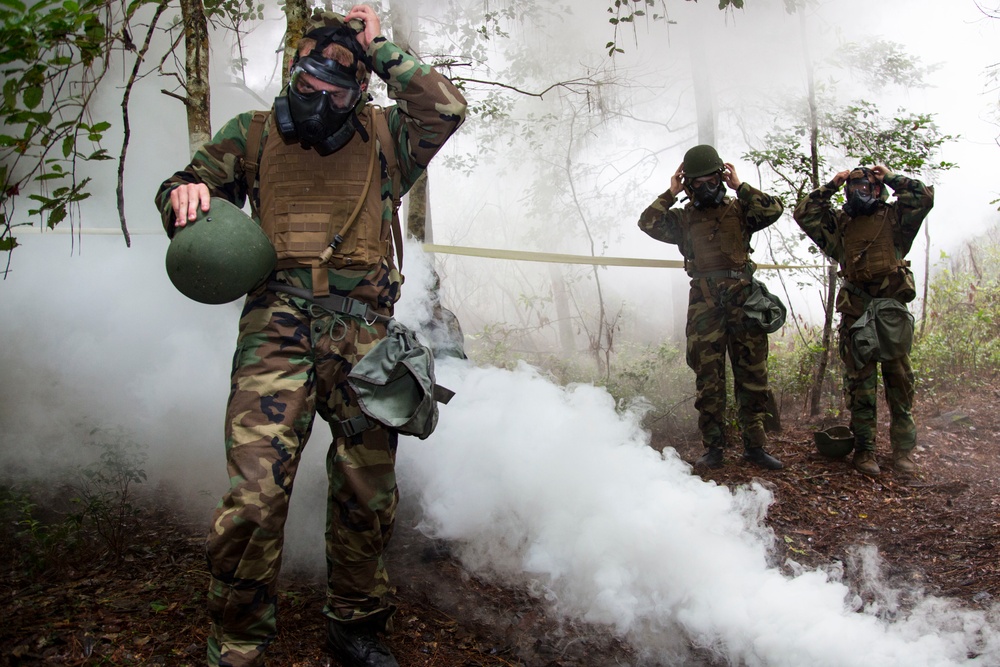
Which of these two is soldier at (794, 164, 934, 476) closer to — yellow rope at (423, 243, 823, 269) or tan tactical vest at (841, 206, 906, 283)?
tan tactical vest at (841, 206, 906, 283)

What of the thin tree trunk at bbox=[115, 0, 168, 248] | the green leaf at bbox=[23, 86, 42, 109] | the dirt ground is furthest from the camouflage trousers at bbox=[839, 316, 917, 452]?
the green leaf at bbox=[23, 86, 42, 109]

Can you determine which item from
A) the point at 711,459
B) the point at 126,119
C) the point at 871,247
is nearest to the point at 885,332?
the point at 871,247

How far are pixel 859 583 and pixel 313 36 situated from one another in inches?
126

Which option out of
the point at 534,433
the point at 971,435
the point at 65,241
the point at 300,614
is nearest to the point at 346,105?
the point at 534,433

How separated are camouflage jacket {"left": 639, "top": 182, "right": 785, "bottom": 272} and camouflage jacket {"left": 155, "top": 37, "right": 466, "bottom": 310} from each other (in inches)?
108

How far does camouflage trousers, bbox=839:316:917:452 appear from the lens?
5.20 metres

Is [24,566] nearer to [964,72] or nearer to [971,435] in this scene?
[971,435]

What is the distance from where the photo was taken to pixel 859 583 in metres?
3.23

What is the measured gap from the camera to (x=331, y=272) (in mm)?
2602

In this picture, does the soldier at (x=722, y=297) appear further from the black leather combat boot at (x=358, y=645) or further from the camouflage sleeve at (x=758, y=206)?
the black leather combat boot at (x=358, y=645)

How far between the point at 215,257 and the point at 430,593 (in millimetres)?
1675

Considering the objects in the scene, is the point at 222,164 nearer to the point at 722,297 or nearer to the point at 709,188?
the point at 709,188

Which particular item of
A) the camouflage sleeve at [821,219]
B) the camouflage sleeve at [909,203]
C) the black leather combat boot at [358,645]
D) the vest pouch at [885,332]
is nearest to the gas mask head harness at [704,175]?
Answer: the camouflage sleeve at [821,219]

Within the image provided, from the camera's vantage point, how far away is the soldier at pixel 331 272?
7.88 feet
